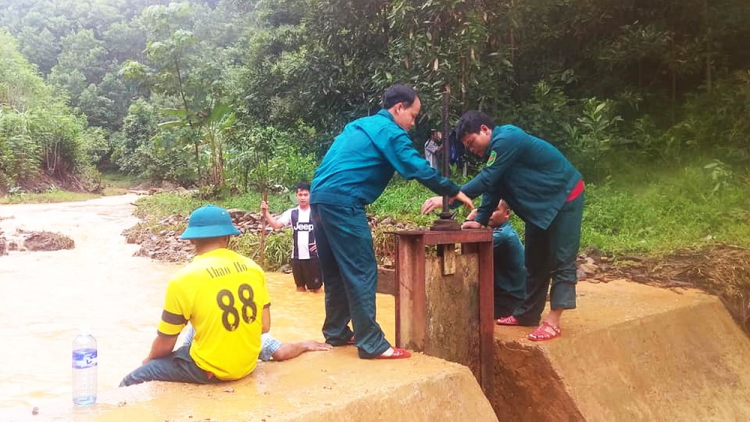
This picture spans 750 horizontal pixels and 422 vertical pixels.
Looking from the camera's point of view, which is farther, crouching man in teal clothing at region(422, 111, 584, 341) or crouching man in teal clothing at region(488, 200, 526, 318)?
crouching man in teal clothing at region(488, 200, 526, 318)

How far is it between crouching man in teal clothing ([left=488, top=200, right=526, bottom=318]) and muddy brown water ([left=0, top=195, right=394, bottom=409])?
1345 millimetres

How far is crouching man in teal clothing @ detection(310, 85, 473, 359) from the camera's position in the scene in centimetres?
364

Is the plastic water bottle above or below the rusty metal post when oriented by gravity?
below

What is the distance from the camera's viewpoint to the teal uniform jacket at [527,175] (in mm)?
4129

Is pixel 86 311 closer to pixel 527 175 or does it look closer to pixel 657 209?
pixel 527 175

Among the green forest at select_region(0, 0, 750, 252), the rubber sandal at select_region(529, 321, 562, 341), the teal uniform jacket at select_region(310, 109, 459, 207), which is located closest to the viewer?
the teal uniform jacket at select_region(310, 109, 459, 207)

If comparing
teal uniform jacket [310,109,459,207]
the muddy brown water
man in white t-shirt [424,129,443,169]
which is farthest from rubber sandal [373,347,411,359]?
man in white t-shirt [424,129,443,169]

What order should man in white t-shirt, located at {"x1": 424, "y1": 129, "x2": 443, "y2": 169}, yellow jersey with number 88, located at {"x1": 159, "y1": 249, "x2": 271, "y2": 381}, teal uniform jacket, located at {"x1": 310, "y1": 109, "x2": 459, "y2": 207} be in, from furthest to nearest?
man in white t-shirt, located at {"x1": 424, "y1": 129, "x2": 443, "y2": 169}, teal uniform jacket, located at {"x1": 310, "y1": 109, "x2": 459, "y2": 207}, yellow jersey with number 88, located at {"x1": 159, "y1": 249, "x2": 271, "y2": 381}

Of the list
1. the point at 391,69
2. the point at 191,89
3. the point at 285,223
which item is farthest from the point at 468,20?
the point at 191,89

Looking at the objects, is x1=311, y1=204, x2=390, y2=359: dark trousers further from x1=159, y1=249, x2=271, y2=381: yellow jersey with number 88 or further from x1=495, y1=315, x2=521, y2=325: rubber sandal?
x1=495, y1=315, x2=521, y2=325: rubber sandal

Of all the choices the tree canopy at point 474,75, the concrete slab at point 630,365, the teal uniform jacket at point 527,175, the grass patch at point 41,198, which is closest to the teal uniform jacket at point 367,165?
the teal uniform jacket at point 527,175

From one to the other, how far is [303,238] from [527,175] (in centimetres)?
434

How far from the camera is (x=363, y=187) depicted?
376 cm

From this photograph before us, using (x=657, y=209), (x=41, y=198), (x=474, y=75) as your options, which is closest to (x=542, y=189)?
(x=657, y=209)
